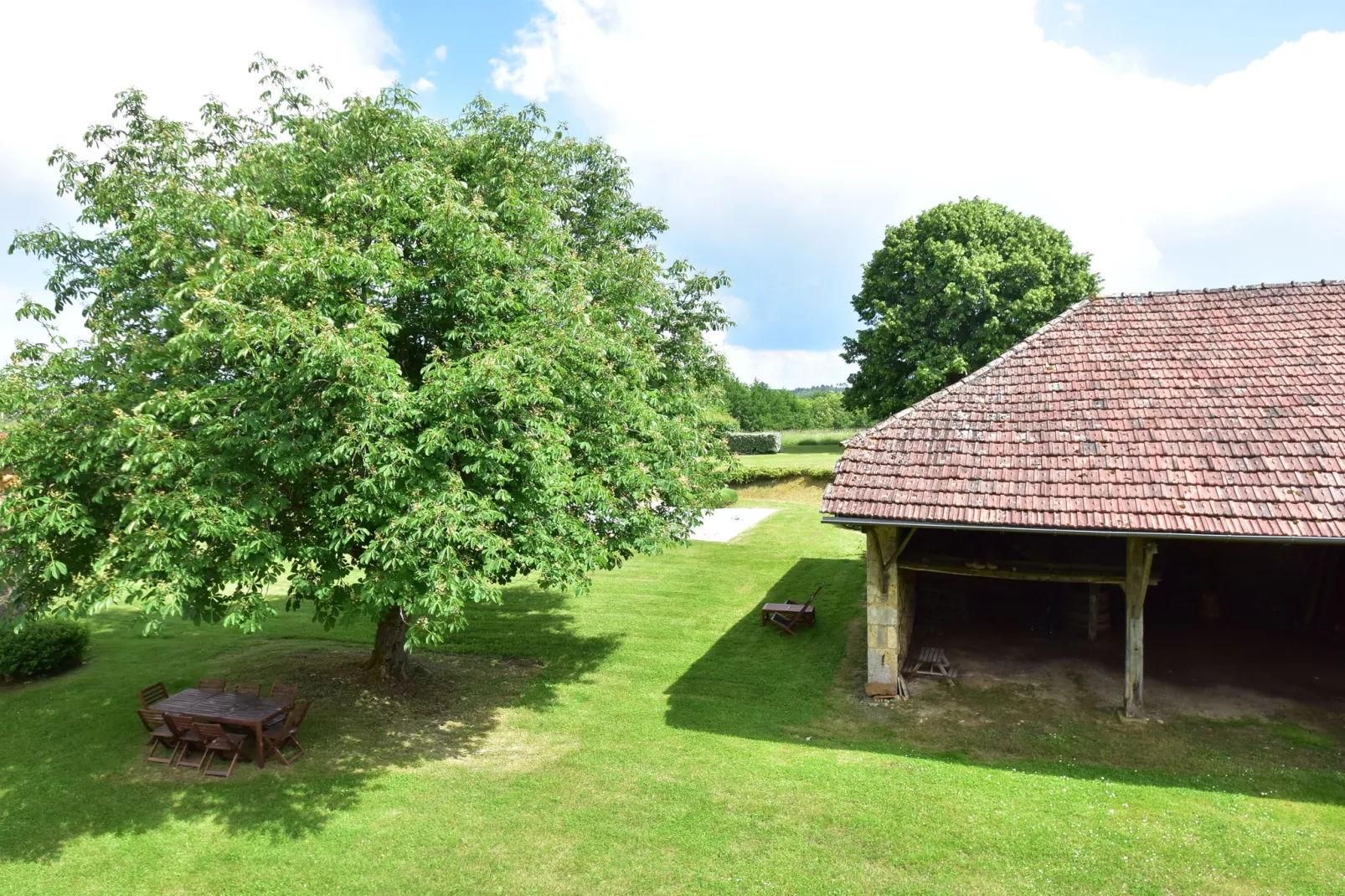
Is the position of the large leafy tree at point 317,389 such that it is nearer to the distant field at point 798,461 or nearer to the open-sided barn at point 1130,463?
the open-sided barn at point 1130,463

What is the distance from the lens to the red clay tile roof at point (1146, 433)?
9.96 meters

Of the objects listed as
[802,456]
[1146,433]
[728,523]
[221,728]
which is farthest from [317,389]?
[802,456]

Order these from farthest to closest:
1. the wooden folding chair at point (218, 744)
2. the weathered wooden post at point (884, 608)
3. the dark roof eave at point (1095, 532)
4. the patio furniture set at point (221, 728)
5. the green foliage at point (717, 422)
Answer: the green foliage at point (717, 422) → the weathered wooden post at point (884, 608) → the patio furniture set at point (221, 728) → the wooden folding chair at point (218, 744) → the dark roof eave at point (1095, 532)

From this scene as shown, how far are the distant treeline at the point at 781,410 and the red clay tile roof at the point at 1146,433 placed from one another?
190 ft

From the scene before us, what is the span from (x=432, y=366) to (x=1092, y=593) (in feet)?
40.1

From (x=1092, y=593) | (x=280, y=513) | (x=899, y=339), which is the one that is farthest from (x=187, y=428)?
(x=899, y=339)

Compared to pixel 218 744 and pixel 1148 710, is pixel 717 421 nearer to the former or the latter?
pixel 1148 710

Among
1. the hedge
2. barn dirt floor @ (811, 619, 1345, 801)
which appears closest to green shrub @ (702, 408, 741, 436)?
barn dirt floor @ (811, 619, 1345, 801)

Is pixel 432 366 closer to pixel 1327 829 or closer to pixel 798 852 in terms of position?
pixel 798 852

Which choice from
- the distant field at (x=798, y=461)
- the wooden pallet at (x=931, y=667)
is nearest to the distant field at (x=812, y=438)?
the distant field at (x=798, y=461)

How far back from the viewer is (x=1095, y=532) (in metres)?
9.84

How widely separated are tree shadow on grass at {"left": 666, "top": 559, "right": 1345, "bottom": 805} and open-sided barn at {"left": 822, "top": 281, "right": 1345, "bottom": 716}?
2.51ft

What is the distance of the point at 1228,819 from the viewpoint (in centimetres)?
852

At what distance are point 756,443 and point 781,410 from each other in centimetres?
3552
